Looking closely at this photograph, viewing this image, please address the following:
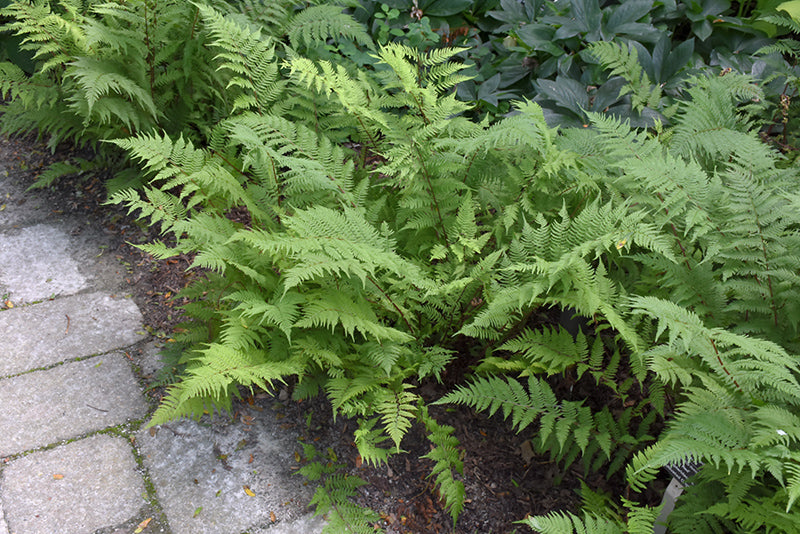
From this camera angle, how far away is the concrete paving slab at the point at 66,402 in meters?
2.14

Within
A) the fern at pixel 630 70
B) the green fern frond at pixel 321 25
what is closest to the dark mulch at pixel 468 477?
the green fern frond at pixel 321 25

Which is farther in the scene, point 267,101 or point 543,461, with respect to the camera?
point 267,101

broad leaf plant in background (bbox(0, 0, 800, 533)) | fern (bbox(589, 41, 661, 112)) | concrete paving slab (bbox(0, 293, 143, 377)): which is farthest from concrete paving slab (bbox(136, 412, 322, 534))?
fern (bbox(589, 41, 661, 112))

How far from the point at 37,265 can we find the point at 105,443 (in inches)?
46.1

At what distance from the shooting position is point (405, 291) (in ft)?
7.18

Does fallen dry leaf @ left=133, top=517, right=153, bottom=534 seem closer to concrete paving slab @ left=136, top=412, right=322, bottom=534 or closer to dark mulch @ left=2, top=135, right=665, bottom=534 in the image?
concrete paving slab @ left=136, top=412, right=322, bottom=534

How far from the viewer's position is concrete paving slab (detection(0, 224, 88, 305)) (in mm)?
2695

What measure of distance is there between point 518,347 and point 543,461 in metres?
0.50

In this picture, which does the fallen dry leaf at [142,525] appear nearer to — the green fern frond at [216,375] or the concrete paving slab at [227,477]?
the concrete paving slab at [227,477]

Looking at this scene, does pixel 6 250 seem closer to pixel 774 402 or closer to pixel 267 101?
pixel 267 101

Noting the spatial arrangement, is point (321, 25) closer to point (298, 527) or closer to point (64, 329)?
point (64, 329)

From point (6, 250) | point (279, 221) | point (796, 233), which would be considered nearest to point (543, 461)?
point (796, 233)

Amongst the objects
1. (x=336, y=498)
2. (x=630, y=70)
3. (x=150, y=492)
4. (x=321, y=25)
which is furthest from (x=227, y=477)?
(x=630, y=70)

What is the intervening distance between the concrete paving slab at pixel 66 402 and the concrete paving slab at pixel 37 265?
50 cm
